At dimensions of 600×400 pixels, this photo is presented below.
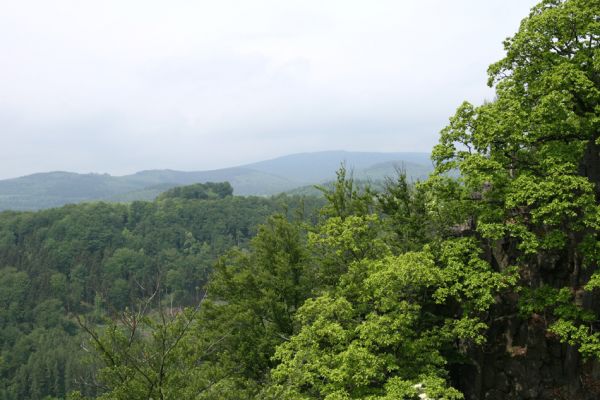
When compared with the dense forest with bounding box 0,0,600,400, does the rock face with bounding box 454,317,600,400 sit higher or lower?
lower

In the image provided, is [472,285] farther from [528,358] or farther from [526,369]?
[526,369]

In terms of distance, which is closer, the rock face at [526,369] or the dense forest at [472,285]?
the dense forest at [472,285]

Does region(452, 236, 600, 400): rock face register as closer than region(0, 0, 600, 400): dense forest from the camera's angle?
No

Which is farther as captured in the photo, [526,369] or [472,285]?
[526,369]

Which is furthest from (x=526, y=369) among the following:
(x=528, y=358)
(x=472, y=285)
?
(x=472, y=285)

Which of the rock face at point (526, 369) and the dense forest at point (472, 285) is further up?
the dense forest at point (472, 285)

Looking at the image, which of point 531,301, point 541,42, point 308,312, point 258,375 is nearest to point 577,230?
point 531,301

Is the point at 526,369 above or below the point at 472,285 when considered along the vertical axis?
below

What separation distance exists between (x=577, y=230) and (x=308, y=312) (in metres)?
12.2

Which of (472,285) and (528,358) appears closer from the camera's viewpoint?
(472,285)

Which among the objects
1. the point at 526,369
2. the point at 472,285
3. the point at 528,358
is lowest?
the point at 526,369

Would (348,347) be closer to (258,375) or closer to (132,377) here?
(132,377)

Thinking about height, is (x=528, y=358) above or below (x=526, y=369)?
above

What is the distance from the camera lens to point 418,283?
858 inches
